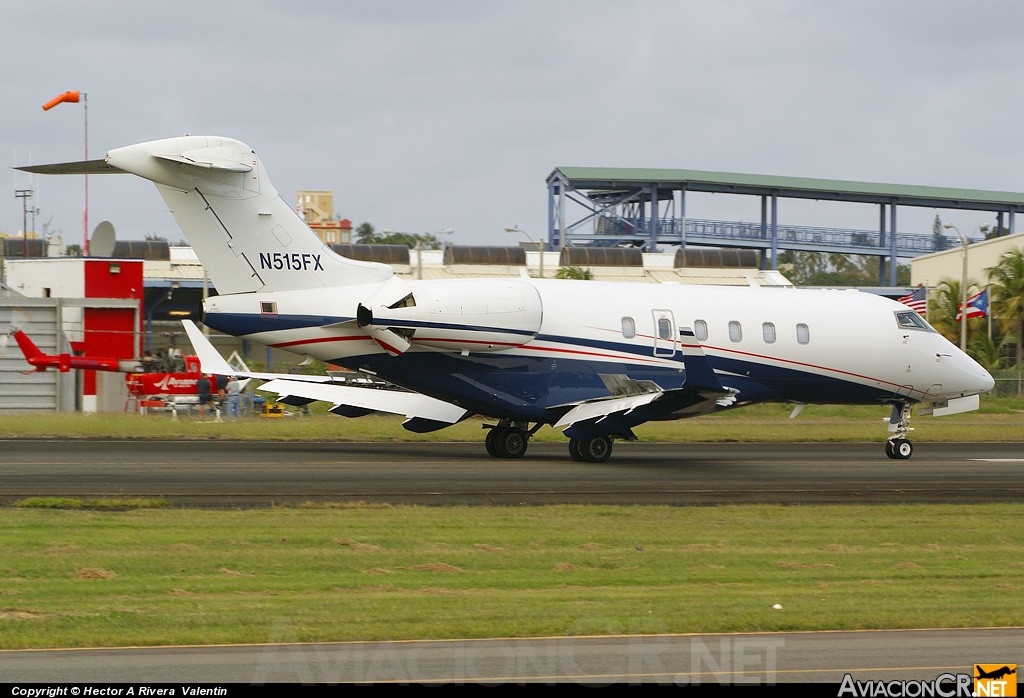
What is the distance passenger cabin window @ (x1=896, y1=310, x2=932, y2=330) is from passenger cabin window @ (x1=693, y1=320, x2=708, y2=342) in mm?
5211

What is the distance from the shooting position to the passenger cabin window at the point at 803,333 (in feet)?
86.0

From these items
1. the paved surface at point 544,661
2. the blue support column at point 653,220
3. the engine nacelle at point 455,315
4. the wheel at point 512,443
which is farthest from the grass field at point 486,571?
the blue support column at point 653,220

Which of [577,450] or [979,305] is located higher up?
[979,305]

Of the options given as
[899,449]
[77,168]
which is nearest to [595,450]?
[899,449]

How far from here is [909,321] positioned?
1088 inches

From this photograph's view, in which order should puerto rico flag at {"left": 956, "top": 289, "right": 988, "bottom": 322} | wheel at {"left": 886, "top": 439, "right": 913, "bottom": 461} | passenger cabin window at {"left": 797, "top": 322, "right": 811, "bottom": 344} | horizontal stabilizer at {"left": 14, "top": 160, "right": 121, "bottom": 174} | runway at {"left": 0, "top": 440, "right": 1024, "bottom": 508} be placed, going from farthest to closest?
puerto rico flag at {"left": 956, "top": 289, "right": 988, "bottom": 322}
wheel at {"left": 886, "top": 439, "right": 913, "bottom": 461}
passenger cabin window at {"left": 797, "top": 322, "right": 811, "bottom": 344}
horizontal stabilizer at {"left": 14, "top": 160, "right": 121, "bottom": 174}
runway at {"left": 0, "top": 440, "right": 1024, "bottom": 508}

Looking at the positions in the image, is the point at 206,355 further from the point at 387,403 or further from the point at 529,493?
the point at 529,493

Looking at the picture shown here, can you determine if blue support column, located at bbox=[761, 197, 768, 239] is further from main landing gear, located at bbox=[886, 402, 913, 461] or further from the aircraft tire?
the aircraft tire

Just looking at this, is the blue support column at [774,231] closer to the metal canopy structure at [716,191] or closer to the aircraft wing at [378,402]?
the metal canopy structure at [716,191]

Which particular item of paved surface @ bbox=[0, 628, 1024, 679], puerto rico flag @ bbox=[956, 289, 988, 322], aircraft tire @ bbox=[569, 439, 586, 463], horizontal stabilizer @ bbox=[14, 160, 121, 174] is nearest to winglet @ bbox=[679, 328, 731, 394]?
aircraft tire @ bbox=[569, 439, 586, 463]

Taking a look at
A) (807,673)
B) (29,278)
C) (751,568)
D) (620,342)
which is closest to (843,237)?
(29,278)

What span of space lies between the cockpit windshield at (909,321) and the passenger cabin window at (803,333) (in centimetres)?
258

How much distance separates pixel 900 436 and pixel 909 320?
8.75 ft

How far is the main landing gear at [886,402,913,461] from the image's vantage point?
27031mm
